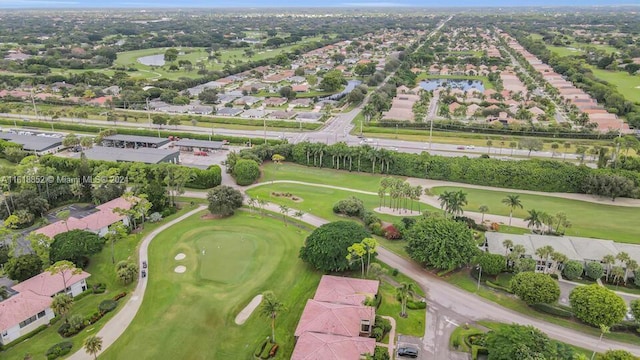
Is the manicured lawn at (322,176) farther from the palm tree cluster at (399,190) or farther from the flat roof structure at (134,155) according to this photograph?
the flat roof structure at (134,155)

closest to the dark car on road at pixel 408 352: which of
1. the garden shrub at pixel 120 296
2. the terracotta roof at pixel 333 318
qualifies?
the terracotta roof at pixel 333 318

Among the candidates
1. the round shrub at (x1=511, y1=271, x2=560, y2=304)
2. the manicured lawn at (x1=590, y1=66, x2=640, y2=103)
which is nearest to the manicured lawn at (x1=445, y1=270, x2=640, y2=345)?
the round shrub at (x1=511, y1=271, x2=560, y2=304)

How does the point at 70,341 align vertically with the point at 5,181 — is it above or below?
below

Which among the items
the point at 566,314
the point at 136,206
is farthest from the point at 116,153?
the point at 566,314

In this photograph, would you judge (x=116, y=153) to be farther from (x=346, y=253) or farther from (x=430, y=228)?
(x=430, y=228)

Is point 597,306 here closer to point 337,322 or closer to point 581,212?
point 337,322

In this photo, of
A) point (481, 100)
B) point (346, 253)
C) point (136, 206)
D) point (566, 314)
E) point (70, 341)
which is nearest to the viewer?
point (70, 341)
